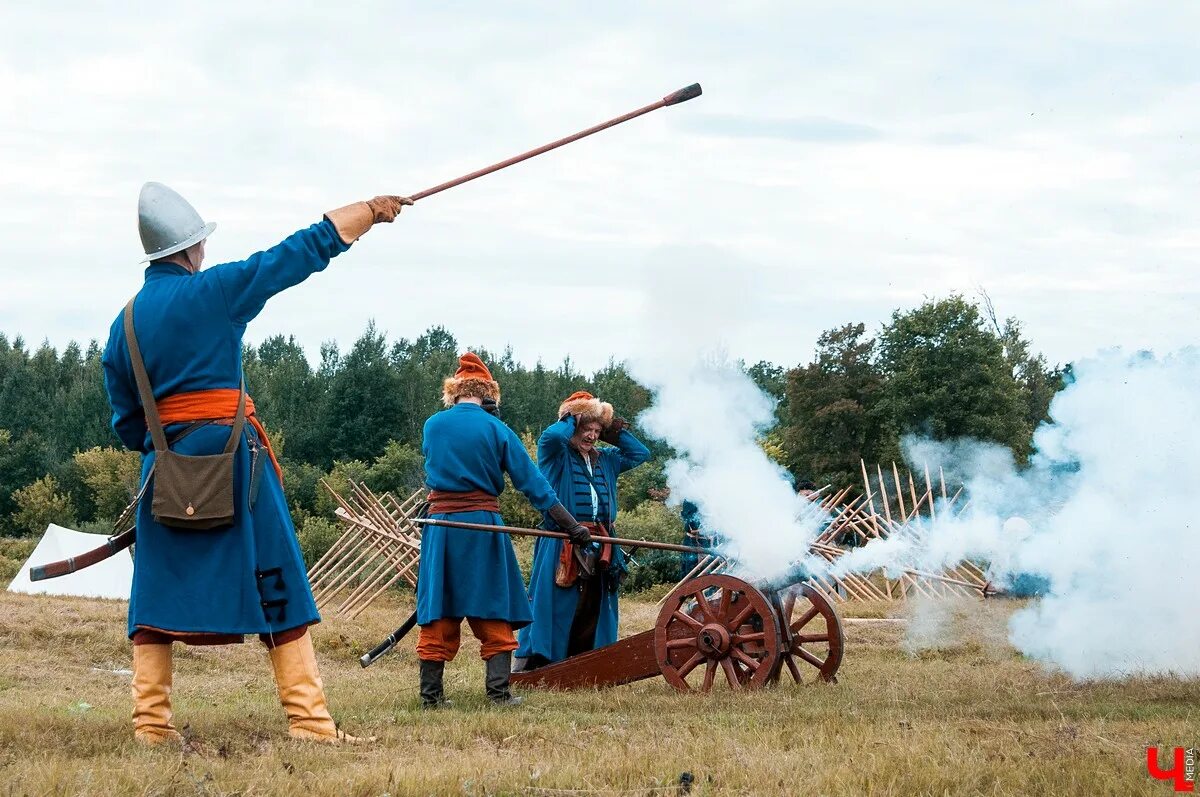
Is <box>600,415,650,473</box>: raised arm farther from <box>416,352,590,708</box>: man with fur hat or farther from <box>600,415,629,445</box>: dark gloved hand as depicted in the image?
<box>416,352,590,708</box>: man with fur hat

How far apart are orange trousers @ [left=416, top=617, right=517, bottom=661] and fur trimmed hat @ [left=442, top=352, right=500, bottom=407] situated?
1.07 m

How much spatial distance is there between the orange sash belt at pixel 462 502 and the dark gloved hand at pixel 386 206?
192 centimetres

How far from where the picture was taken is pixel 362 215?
443cm

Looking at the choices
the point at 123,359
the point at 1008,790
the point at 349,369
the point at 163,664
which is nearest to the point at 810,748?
the point at 1008,790

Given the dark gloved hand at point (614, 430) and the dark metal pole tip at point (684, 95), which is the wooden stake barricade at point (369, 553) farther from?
the dark metal pole tip at point (684, 95)

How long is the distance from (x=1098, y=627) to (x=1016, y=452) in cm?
1243

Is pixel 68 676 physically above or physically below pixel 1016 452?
below

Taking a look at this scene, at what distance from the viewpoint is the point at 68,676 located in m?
8.14

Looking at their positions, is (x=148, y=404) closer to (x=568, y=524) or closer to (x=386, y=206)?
(x=386, y=206)

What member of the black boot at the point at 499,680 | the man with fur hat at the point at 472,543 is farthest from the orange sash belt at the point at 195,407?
the black boot at the point at 499,680

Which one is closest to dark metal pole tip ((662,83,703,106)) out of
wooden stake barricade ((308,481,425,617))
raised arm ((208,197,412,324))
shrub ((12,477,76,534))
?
raised arm ((208,197,412,324))

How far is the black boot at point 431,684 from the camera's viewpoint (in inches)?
232

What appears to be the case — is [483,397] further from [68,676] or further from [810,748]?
[68,676]

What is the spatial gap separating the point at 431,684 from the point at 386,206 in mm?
2390
